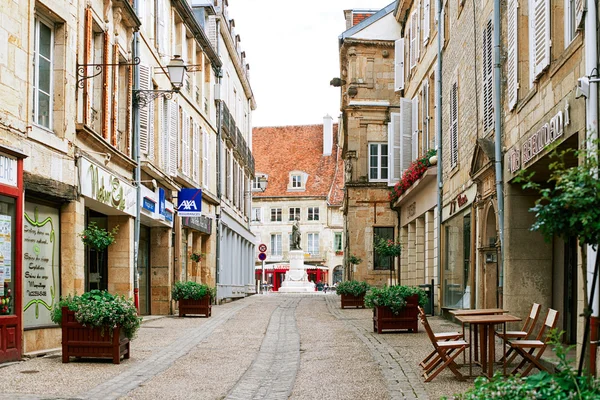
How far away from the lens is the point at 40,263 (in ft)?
43.9

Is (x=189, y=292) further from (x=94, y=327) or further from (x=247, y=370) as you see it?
(x=247, y=370)

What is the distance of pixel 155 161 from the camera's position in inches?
881

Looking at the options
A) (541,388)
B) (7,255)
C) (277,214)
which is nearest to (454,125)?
(7,255)

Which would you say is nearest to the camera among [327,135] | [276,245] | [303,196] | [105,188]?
[105,188]

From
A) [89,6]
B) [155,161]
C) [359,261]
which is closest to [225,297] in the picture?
[359,261]

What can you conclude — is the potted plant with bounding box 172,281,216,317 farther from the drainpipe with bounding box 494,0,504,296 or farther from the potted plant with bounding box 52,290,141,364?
the potted plant with bounding box 52,290,141,364

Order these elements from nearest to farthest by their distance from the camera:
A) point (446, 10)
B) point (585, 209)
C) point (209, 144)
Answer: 1. point (585, 209)
2. point (446, 10)
3. point (209, 144)

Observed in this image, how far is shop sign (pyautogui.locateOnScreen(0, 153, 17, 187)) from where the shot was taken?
11133 millimetres

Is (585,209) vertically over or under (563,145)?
under

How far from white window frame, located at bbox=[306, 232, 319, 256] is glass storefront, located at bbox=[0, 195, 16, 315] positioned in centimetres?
6429

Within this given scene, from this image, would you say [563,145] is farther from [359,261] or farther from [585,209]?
[359,261]

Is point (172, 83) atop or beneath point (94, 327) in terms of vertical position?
atop

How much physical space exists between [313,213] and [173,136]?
50.5 metres

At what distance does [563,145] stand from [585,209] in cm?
542
